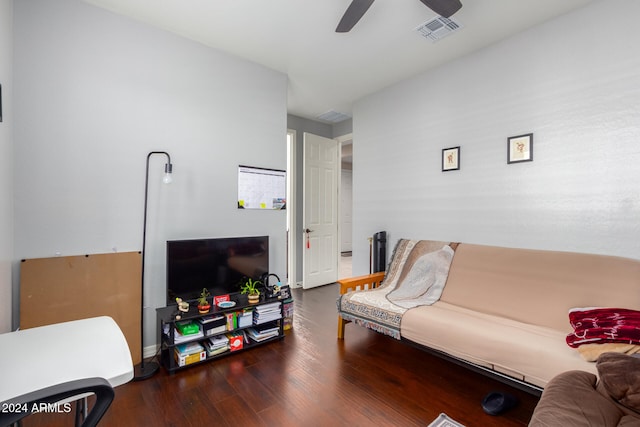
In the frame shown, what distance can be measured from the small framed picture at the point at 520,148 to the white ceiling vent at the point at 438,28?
1.05 m

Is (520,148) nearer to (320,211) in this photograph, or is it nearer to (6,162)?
(320,211)

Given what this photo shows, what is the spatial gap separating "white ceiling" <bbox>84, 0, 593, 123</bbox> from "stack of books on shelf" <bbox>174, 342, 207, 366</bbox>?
102 inches

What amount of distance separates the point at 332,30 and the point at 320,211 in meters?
2.65

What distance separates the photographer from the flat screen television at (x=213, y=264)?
2.38 meters

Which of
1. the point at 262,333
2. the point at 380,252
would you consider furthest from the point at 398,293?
the point at 262,333

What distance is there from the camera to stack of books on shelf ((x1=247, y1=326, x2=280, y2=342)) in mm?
2650

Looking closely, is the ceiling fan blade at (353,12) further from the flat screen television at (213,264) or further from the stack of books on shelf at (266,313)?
the stack of books on shelf at (266,313)

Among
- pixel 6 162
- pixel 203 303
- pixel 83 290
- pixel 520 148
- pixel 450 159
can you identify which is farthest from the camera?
pixel 450 159

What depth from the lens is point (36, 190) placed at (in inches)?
78.6

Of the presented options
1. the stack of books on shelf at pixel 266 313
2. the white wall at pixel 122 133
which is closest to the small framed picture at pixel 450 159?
the white wall at pixel 122 133

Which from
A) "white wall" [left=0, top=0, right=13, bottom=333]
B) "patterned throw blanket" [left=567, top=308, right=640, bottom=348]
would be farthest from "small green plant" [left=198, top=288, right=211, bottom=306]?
"patterned throw blanket" [left=567, top=308, right=640, bottom=348]

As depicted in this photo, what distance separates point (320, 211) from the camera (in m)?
4.64

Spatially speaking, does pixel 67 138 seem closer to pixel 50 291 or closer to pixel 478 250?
pixel 50 291

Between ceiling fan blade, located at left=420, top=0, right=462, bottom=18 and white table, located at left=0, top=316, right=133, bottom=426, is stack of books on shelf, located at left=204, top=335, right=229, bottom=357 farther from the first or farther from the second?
ceiling fan blade, located at left=420, top=0, right=462, bottom=18
